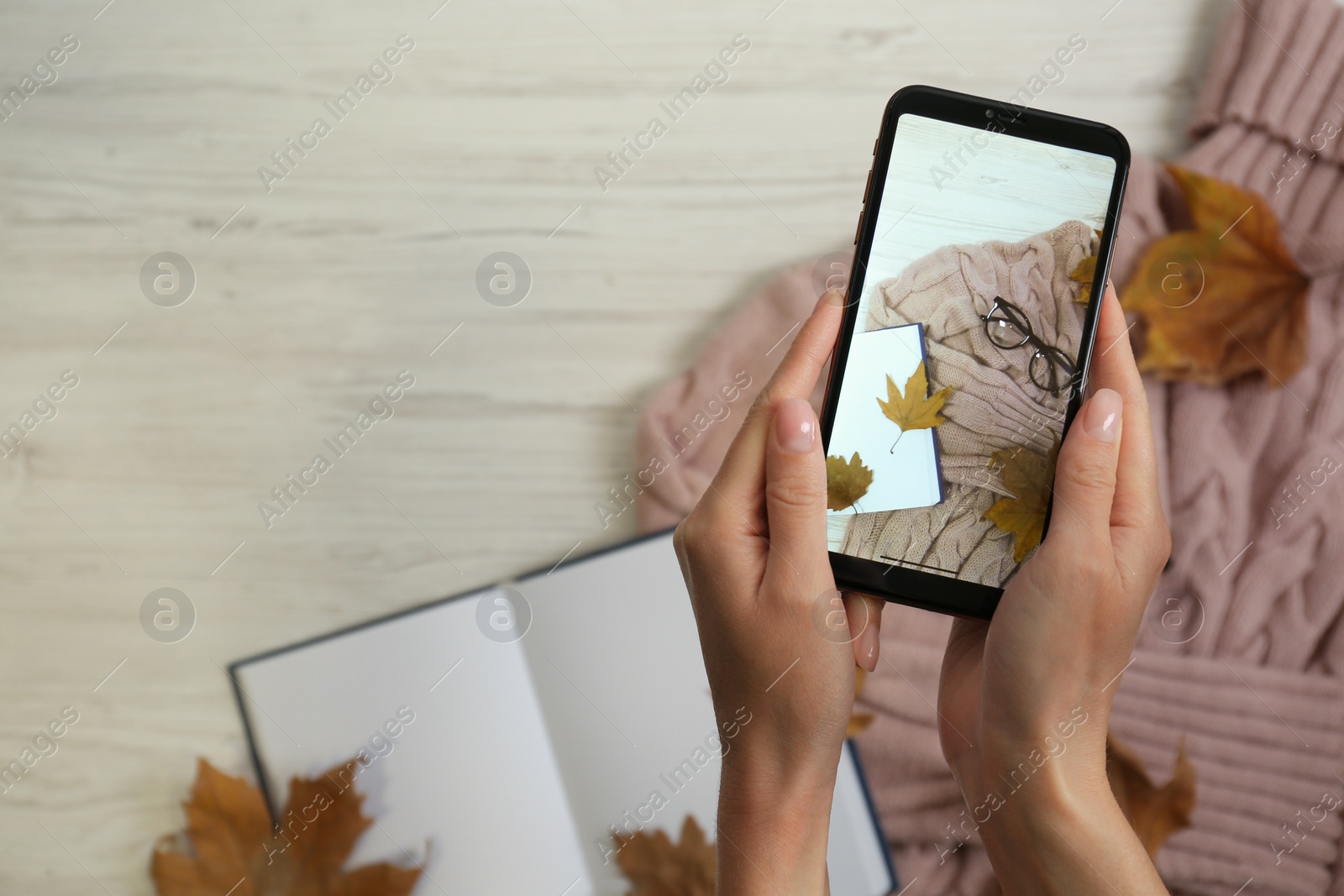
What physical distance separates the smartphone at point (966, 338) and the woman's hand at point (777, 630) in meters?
0.04

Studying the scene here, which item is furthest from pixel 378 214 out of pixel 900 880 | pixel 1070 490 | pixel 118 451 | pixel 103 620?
pixel 900 880

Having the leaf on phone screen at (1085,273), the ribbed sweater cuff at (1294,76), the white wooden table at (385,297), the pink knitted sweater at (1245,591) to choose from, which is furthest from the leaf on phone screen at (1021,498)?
the ribbed sweater cuff at (1294,76)

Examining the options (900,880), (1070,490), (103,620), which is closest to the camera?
(1070,490)

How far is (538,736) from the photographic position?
2.68 feet

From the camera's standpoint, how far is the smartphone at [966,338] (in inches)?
22.1

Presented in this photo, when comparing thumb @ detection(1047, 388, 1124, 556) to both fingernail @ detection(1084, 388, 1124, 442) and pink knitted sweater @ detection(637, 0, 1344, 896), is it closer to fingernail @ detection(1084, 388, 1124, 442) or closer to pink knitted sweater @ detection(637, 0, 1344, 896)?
fingernail @ detection(1084, 388, 1124, 442)

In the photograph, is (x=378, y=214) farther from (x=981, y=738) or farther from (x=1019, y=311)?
(x=981, y=738)

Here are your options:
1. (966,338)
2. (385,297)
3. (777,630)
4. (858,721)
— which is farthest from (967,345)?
(385,297)

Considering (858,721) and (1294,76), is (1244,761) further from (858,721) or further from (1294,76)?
(1294,76)

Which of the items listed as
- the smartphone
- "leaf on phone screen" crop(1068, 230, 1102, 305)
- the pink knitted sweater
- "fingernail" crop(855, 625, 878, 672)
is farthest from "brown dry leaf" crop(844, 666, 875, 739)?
"leaf on phone screen" crop(1068, 230, 1102, 305)

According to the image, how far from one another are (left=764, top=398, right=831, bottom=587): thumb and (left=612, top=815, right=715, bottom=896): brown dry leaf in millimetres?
393

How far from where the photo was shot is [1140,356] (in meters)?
0.82

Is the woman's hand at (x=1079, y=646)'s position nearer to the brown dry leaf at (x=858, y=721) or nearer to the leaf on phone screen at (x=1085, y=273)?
the leaf on phone screen at (x=1085, y=273)

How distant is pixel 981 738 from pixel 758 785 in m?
0.16
